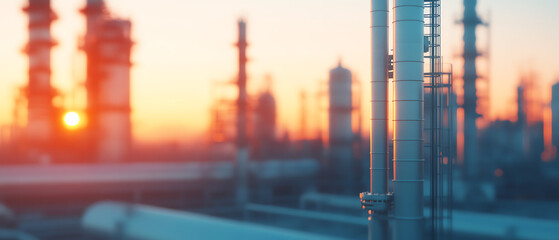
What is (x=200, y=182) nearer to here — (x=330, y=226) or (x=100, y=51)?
(x=100, y=51)

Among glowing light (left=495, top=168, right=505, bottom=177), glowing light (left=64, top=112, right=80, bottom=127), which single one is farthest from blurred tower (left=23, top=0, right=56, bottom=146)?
glowing light (left=495, top=168, right=505, bottom=177)

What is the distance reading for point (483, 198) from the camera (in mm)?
19281

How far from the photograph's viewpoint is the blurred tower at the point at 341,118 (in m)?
23.7

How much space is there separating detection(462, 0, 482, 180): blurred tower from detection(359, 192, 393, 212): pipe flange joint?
40.8 feet

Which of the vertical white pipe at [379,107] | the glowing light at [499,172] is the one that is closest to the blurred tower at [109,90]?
the glowing light at [499,172]

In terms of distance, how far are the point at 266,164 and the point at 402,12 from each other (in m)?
20.1

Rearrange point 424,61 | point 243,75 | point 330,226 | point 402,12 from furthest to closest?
point 243,75 → point 330,226 → point 424,61 → point 402,12

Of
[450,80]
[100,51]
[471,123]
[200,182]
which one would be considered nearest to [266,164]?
[200,182]

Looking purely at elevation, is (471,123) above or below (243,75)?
below

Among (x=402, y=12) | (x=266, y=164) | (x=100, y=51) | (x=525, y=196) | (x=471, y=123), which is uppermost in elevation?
(x=100, y=51)

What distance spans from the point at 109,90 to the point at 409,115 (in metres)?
18.7

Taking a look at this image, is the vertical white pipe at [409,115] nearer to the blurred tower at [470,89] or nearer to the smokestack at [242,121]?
the blurred tower at [470,89]

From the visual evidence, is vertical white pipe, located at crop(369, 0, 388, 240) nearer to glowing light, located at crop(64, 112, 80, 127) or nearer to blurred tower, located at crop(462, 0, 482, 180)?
blurred tower, located at crop(462, 0, 482, 180)

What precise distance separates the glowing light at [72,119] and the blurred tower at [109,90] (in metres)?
0.74
